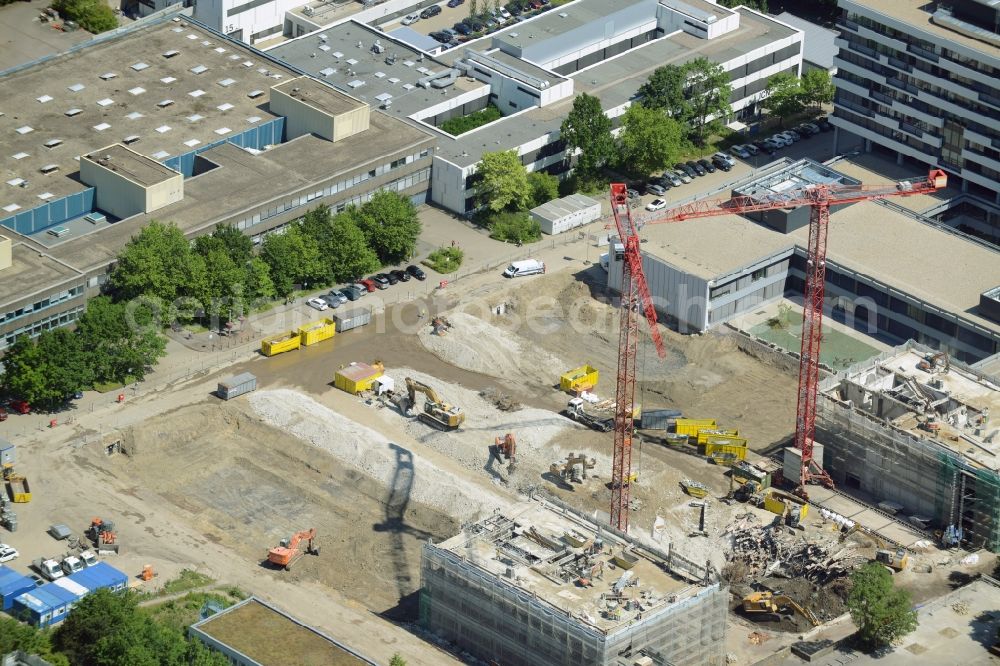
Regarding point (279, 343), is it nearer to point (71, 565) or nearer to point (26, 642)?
point (71, 565)

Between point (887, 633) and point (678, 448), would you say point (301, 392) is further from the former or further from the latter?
point (887, 633)

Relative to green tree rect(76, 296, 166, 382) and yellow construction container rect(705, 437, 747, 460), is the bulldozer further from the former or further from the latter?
green tree rect(76, 296, 166, 382)

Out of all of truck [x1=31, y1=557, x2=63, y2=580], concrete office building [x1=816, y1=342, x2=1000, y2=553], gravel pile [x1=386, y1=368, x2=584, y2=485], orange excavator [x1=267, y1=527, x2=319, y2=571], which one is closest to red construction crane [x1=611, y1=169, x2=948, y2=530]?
concrete office building [x1=816, y1=342, x2=1000, y2=553]

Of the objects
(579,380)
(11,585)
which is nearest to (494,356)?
(579,380)

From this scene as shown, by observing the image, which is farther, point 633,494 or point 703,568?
point 633,494

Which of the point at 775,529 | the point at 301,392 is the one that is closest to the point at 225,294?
the point at 301,392
